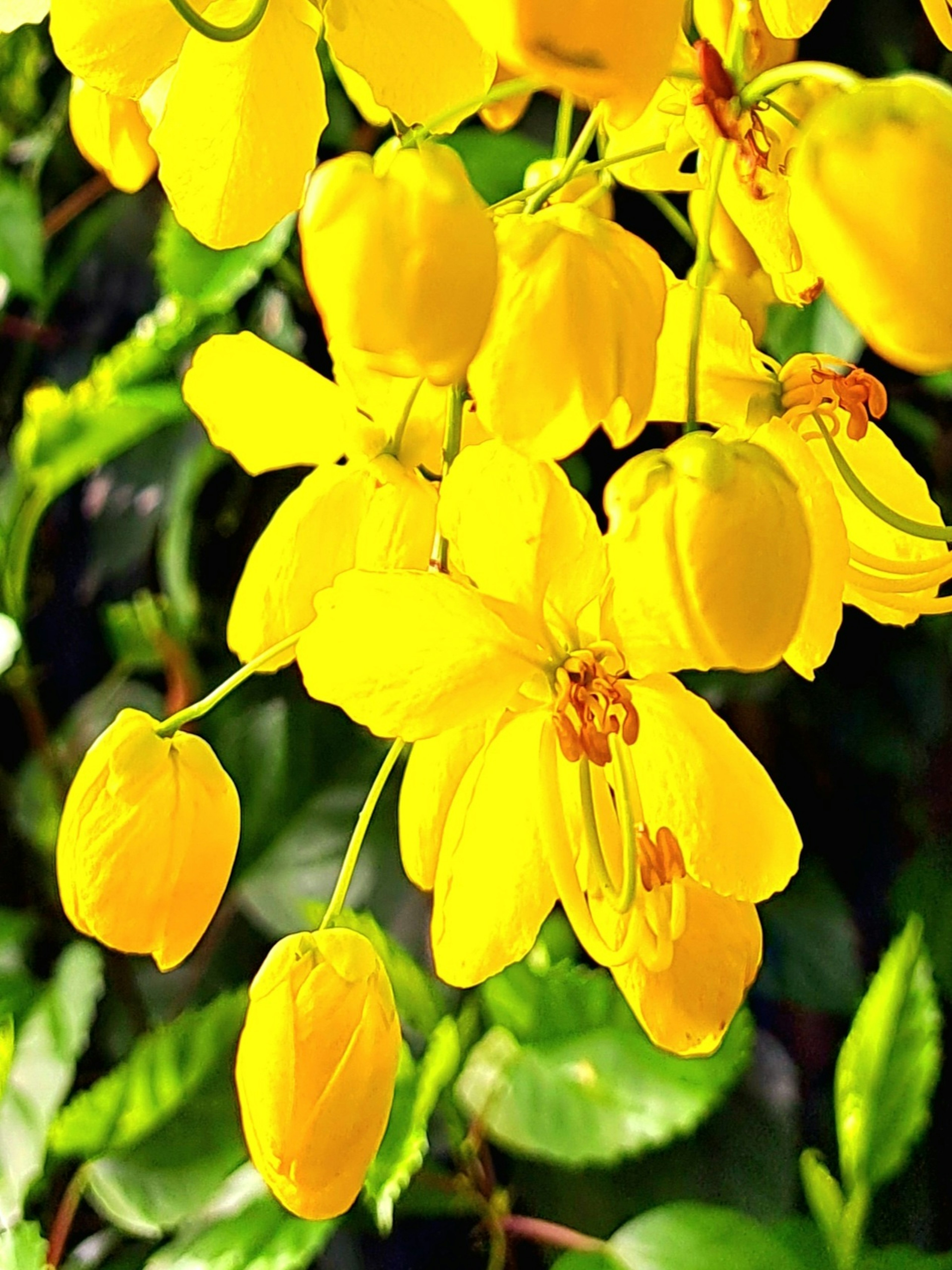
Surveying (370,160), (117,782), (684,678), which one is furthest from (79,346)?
(370,160)

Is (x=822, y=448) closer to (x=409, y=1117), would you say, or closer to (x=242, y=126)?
(x=242, y=126)

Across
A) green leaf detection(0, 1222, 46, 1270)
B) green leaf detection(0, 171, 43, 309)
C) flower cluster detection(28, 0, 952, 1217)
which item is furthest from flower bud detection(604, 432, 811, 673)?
green leaf detection(0, 171, 43, 309)

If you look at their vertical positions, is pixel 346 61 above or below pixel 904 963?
above

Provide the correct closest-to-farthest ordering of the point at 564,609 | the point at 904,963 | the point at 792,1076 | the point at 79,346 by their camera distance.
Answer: the point at 564,609, the point at 904,963, the point at 792,1076, the point at 79,346

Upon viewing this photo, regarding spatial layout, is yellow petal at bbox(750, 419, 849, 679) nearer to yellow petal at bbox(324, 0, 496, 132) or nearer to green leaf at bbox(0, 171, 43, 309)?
yellow petal at bbox(324, 0, 496, 132)

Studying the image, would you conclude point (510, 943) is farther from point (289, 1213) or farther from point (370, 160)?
point (289, 1213)

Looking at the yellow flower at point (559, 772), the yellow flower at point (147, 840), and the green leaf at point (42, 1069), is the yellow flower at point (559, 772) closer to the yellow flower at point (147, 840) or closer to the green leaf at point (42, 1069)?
the yellow flower at point (147, 840)

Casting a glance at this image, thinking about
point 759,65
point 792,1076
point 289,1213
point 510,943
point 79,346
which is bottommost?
point 792,1076
